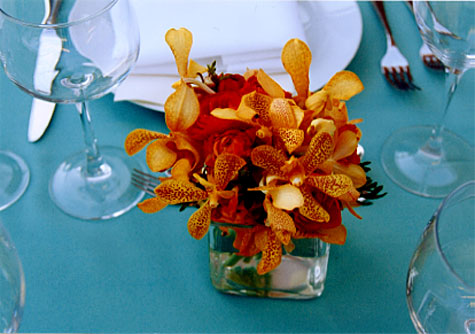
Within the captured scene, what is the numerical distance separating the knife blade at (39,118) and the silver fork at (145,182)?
0.16 meters

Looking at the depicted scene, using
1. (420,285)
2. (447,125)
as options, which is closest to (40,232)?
(420,285)

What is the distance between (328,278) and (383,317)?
7 centimetres

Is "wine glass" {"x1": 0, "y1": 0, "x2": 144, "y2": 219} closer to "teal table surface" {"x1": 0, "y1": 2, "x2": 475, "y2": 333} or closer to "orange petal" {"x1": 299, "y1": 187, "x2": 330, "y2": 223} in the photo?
"teal table surface" {"x1": 0, "y1": 2, "x2": 475, "y2": 333}

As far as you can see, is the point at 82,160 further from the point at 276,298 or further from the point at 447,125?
the point at 447,125

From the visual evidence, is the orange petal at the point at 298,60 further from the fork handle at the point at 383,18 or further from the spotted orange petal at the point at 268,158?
the fork handle at the point at 383,18

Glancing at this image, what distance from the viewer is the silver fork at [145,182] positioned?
71cm

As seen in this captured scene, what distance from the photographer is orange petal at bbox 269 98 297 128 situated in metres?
0.47

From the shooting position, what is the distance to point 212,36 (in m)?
0.84

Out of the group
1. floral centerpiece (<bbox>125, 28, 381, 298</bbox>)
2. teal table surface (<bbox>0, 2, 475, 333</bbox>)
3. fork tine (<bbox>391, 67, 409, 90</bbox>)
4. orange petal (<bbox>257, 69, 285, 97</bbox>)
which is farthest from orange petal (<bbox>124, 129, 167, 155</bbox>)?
fork tine (<bbox>391, 67, 409, 90</bbox>)

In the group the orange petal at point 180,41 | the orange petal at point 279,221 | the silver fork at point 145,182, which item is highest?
the orange petal at point 180,41

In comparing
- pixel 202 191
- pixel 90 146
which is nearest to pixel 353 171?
pixel 202 191

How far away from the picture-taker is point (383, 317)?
624 millimetres

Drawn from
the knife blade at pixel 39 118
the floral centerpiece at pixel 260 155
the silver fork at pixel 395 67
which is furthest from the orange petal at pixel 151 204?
the silver fork at pixel 395 67

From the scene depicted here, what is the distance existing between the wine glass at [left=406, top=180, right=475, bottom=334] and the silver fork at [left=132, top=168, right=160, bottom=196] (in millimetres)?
352
